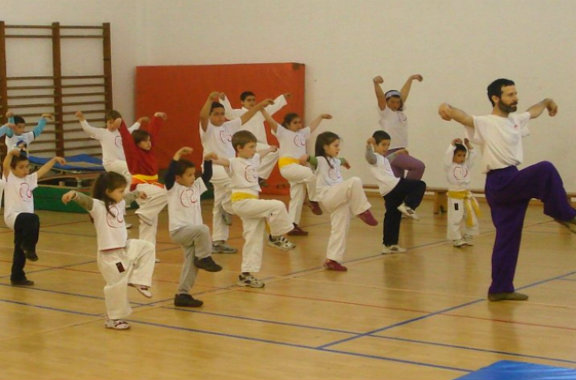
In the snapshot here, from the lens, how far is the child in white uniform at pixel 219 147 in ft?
39.2

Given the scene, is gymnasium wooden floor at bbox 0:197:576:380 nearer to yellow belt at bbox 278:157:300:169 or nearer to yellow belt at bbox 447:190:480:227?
yellow belt at bbox 447:190:480:227

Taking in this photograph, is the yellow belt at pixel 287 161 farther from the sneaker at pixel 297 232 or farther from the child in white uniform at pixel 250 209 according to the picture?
the child in white uniform at pixel 250 209

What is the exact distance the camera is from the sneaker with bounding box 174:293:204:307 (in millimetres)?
8766

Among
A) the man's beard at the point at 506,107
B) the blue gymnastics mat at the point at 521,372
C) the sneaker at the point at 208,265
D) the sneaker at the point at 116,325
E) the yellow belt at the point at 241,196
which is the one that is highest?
the man's beard at the point at 506,107

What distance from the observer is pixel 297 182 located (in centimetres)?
1314

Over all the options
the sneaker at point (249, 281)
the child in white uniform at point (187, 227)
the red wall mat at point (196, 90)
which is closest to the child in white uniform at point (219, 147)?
the sneaker at point (249, 281)

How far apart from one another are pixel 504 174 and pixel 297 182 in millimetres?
4904

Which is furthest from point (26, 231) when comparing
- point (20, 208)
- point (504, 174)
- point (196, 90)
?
point (196, 90)

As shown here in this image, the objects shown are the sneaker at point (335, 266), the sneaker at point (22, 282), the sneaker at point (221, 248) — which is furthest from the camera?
the sneaker at point (221, 248)

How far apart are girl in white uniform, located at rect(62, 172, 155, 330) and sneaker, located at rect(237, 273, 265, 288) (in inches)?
68.8

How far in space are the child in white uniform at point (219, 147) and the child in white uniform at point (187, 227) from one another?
247 cm

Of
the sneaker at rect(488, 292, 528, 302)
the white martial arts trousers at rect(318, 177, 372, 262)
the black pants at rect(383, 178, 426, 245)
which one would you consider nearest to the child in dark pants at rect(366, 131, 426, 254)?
the black pants at rect(383, 178, 426, 245)

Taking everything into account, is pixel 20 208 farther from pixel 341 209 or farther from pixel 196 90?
pixel 196 90

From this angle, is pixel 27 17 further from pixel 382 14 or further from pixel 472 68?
pixel 472 68
